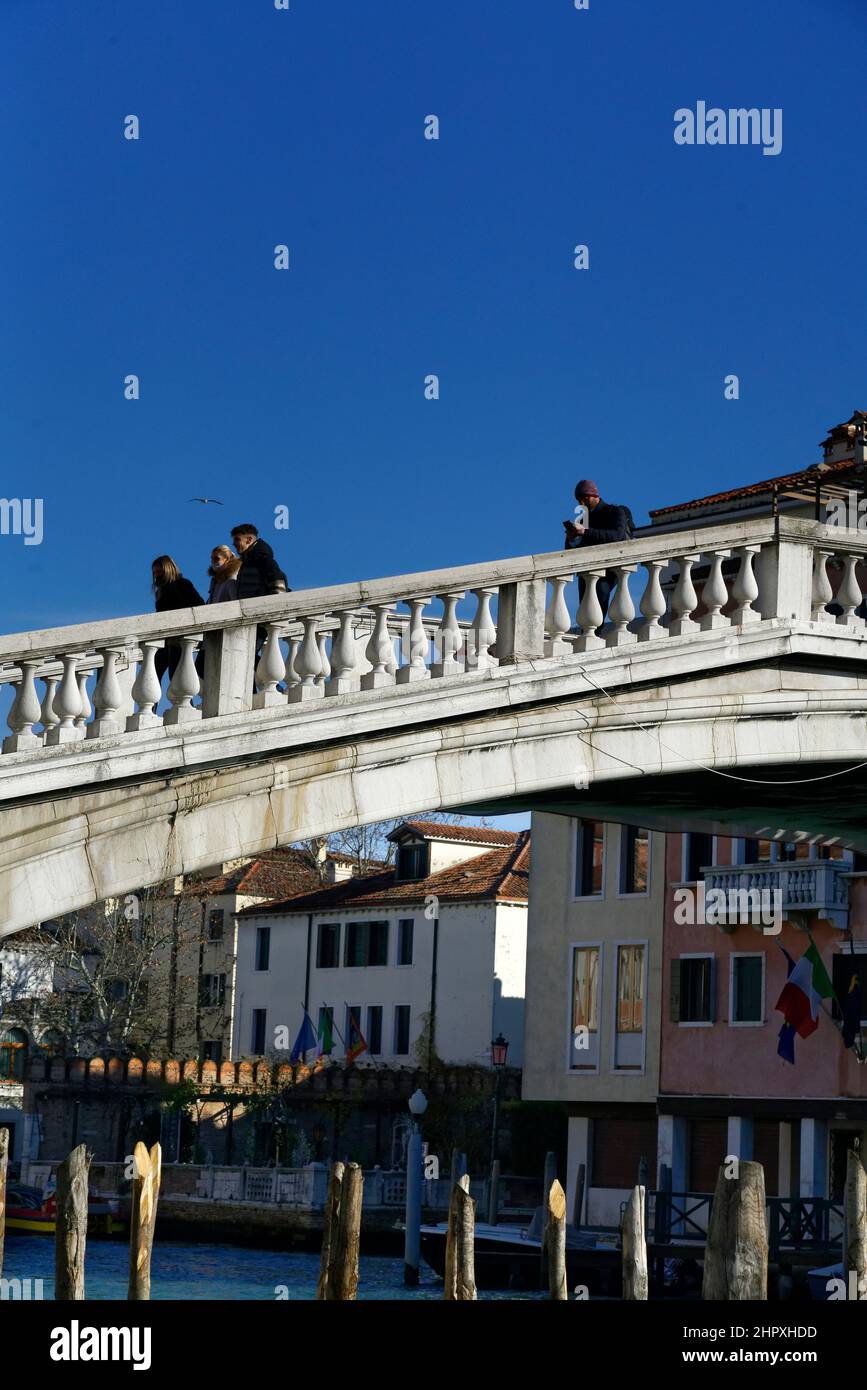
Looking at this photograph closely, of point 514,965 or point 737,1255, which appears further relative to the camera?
point 514,965

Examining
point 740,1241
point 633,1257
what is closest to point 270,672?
point 740,1241

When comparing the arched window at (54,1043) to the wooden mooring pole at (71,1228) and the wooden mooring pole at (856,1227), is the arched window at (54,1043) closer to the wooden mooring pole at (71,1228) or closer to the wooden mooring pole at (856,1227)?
the wooden mooring pole at (856,1227)

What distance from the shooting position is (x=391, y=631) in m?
11.6

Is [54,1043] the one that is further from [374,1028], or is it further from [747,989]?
[747,989]

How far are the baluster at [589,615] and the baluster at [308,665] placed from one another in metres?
1.61

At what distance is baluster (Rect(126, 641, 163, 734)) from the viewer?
34.2 ft

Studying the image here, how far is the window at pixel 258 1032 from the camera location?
46.8 metres

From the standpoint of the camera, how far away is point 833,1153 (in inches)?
1088

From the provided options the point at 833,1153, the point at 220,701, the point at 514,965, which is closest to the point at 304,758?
the point at 220,701

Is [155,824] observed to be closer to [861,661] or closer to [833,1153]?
[861,661]

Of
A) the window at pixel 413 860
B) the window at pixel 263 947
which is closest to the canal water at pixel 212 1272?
the window at pixel 263 947

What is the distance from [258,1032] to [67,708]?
124 ft

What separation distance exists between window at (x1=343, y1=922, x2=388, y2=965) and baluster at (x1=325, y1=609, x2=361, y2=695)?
111 ft
